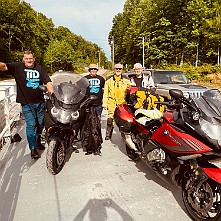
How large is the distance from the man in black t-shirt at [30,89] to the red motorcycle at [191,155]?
91.6 inches

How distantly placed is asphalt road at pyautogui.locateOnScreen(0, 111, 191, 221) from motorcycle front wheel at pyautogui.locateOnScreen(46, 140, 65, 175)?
11 centimetres

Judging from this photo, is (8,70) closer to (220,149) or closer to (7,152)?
(7,152)

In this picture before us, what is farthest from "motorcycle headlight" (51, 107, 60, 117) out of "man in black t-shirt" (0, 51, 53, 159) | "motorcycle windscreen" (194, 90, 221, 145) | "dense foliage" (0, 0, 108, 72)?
"dense foliage" (0, 0, 108, 72)

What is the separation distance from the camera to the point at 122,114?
4.53m

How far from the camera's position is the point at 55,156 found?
13.1 ft

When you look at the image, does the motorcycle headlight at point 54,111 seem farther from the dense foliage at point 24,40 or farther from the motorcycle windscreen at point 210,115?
the dense foliage at point 24,40

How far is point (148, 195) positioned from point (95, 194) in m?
0.70

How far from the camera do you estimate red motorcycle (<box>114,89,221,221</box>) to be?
259cm

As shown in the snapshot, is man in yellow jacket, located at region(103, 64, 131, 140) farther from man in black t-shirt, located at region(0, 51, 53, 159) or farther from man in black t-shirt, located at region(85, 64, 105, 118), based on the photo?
man in black t-shirt, located at region(0, 51, 53, 159)

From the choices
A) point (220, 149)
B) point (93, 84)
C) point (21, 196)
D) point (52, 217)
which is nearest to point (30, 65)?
point (93, 84)

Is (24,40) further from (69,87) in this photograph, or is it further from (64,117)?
(64,117)

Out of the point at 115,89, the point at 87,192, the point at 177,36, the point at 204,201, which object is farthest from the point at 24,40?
the point at 204,201

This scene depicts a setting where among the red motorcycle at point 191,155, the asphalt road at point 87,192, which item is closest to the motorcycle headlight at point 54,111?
the asphalt road at point 87,192

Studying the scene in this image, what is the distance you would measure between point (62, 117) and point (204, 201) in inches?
85.7
